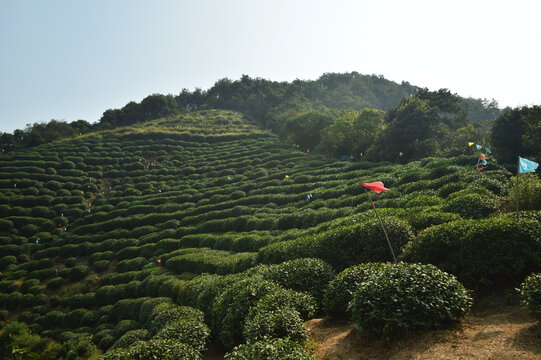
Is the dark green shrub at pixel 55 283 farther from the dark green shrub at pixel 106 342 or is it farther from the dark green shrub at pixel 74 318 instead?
the dark green shrub at pixel 106 342

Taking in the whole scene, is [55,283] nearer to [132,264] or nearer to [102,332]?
[132,264]

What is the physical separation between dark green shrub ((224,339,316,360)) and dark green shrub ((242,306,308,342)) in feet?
1.96

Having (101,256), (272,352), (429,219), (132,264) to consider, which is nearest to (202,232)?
(132,264)

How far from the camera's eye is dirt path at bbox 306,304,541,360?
5.98 meters

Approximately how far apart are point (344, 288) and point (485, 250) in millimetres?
3999

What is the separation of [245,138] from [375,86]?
83432 millimetres

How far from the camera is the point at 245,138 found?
230ft

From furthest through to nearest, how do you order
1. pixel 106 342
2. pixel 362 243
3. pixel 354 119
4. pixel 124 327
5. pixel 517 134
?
pixel 354 119 → pixel 517 134 → pixel 124 327 → pixel 106 342 → pixel 362 243

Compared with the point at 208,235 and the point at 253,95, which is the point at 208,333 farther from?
the point at 253,95

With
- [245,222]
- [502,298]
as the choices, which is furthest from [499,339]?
[245,222]

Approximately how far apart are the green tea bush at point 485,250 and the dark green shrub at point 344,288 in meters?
2.02

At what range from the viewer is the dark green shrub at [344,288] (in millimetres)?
8859

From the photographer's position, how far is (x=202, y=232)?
3064 centimetres

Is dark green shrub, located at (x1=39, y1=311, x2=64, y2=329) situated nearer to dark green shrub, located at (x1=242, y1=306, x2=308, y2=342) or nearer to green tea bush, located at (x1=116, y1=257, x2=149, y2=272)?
green tea bush, located at (x1=116, y1=257, x2=149, y2=272)
